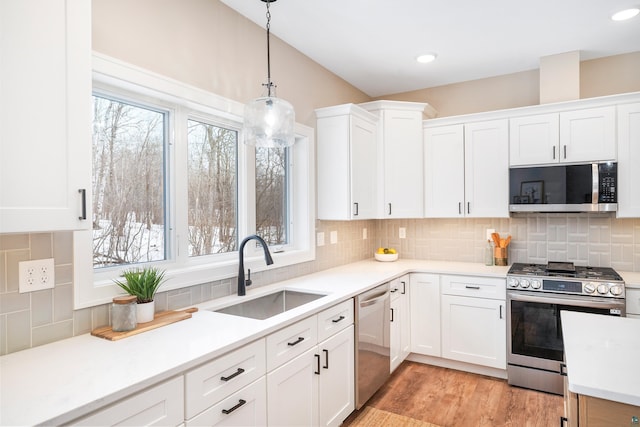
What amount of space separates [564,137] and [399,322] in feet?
6.83

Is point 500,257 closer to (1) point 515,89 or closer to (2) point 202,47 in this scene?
(1) point 515,89

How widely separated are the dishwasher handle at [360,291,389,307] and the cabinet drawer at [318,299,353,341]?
0.17 meters

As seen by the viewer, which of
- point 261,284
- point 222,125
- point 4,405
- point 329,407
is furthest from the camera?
point 261,284

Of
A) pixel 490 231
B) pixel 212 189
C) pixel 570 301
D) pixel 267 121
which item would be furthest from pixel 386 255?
pixel 267 121

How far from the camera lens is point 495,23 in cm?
270

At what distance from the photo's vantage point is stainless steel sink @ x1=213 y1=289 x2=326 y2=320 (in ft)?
7.61

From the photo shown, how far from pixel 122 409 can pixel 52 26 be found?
1.22m

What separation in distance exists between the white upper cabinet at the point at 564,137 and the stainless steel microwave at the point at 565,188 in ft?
0.32

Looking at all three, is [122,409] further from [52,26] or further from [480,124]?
[480,124]

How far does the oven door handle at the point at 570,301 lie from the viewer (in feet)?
8.89

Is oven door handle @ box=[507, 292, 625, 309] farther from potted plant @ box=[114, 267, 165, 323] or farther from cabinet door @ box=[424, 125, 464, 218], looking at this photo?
potted plant @ box=[114, 267, 165, 323]

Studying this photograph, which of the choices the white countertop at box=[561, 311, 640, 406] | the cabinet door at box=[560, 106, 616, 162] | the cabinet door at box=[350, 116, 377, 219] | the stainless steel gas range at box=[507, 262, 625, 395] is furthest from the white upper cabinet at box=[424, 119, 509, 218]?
the white countertop at box=[561, 311, 640, 406]

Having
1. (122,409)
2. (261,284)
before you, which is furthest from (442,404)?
(122,409)

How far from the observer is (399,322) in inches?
130
